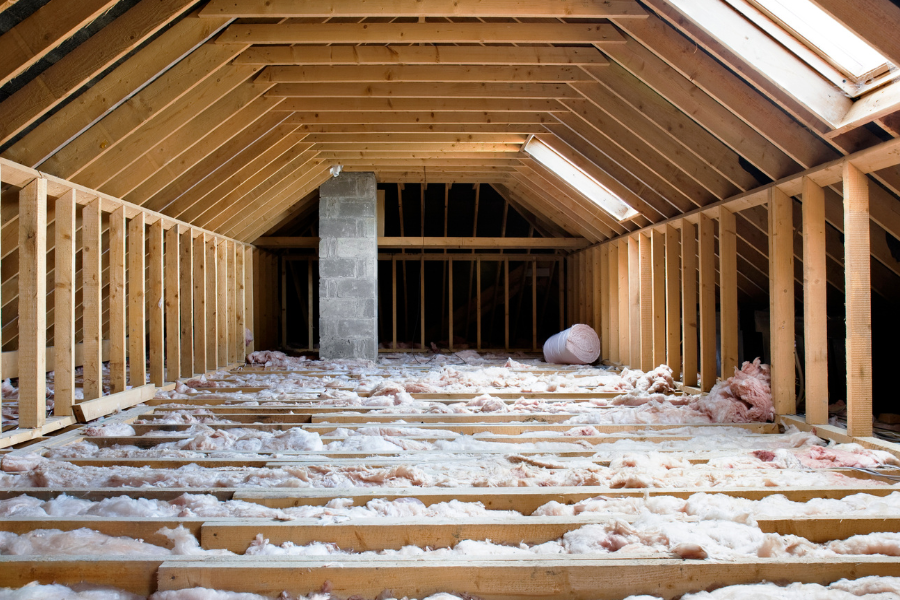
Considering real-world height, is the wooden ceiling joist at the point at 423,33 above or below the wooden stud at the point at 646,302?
above

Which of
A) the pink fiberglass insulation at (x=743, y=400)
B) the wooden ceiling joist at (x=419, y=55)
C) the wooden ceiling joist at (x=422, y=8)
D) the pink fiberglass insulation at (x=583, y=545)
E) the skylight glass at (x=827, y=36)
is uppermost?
the wooden ceiling joist at (x=419, y=55)

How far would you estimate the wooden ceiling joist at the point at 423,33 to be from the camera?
4.23 meters

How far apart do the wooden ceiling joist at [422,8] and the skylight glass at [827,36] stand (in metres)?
0.86

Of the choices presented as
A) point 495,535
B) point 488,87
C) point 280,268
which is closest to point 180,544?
point 495,535

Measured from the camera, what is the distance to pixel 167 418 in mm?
4512

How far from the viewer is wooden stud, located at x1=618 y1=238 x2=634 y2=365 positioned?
770cm

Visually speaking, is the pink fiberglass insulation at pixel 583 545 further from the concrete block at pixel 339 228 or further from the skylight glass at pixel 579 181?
the concrete block at pixel 339 228

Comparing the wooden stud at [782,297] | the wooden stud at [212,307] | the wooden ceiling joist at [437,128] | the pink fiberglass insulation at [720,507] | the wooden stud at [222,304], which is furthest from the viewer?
the wooden stud at [222,304]

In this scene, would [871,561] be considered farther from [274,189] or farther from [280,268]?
[280,268]

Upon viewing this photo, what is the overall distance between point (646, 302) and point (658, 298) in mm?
241

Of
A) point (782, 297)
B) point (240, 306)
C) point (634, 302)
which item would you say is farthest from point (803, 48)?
point (240, 306)

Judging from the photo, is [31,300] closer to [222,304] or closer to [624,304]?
[222,304]

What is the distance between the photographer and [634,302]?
734 centimetres

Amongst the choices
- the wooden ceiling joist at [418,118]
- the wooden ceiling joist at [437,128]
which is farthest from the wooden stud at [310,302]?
the wooden ceiling joist at [418,118]
